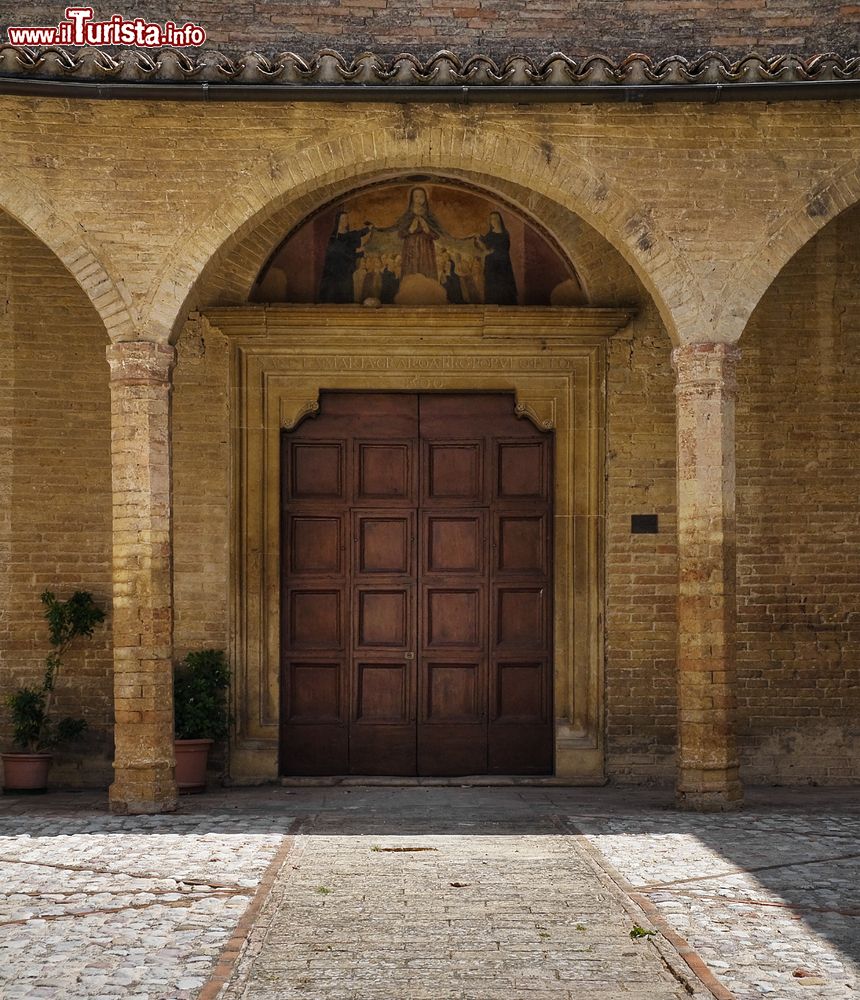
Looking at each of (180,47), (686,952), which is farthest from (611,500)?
(686,952)

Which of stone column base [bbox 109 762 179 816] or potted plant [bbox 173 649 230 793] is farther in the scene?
potted plant [bbox 173 649 230 793]

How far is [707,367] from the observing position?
9.59m

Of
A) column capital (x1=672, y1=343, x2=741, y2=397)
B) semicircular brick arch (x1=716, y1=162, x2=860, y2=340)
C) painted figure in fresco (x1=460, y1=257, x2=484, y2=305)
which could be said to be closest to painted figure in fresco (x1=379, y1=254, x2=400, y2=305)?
painted figure in fresco (x1=460, y1=257, x2=484, y2=305)

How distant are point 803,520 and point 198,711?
4.85 meters

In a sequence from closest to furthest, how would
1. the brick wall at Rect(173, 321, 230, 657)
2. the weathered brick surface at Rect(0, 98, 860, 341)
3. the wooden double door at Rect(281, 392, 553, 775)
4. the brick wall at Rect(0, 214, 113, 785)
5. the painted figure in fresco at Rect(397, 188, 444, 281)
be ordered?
the weathered brick surface at Rect(0, 98, 860, 341)
the brick wall at Rect(0, 214, 113, 785)
the brick wall at Rect(173, 321, 230, 657)
the wooden double door at Rect(281, 392, 553, 775)
the painted figure in fresco at Rect(397, 188, 444, 281)

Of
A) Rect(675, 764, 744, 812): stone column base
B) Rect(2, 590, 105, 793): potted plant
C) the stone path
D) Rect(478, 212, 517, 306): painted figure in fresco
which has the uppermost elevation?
Rect(478, 212, 517, 306): painted figure in fresco

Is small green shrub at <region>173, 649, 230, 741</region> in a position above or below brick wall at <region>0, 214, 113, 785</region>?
below

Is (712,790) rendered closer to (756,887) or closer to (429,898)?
(756,887)

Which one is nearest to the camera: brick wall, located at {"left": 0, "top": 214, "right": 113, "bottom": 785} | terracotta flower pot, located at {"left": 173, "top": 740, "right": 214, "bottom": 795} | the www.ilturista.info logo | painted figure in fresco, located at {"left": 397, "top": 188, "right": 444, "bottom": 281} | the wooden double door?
the www.ilturista.info logo

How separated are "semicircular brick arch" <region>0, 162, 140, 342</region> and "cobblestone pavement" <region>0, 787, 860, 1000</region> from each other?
3.34m

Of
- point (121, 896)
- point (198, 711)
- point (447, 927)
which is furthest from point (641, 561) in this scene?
point (121, 896)

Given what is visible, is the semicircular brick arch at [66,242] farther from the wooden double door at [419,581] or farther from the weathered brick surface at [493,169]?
the wooden double door at [419,581]

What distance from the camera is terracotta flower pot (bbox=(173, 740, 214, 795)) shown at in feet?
34.4

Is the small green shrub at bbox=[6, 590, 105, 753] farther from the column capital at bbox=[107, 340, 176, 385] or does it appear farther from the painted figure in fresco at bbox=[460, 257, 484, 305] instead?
the painted figure in fresco at bbox=[460, 257, 484, 305]
